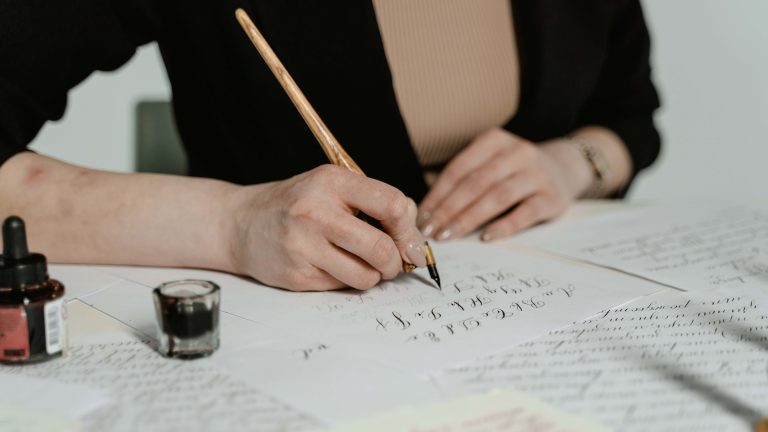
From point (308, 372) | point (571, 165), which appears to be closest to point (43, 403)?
point (308, 372)

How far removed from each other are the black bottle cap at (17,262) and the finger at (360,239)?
26 cm


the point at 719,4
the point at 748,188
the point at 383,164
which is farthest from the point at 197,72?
the point at 748,188

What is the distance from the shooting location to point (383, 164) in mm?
1096

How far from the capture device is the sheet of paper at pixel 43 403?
501 millimetres

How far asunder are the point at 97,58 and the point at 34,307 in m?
0.46

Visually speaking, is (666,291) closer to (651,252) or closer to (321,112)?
(651,252)

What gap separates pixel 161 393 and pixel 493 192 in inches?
23.3

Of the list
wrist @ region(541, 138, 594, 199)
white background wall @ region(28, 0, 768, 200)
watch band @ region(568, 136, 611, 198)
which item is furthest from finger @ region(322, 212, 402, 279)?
white background wall @ region(28, 0, 768, 200)

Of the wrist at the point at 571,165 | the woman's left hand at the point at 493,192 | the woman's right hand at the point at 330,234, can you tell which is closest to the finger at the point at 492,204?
the woman's left hand at the point at 493,192

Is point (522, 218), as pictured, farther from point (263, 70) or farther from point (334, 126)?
point (263, 70)

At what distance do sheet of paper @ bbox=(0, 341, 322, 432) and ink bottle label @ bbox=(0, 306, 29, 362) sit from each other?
14 mm

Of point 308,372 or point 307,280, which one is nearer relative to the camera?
point 308,372

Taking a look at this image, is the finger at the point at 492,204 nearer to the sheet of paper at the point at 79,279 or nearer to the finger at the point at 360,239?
the finger at the point at 360,239

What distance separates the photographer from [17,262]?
1.86 ft
